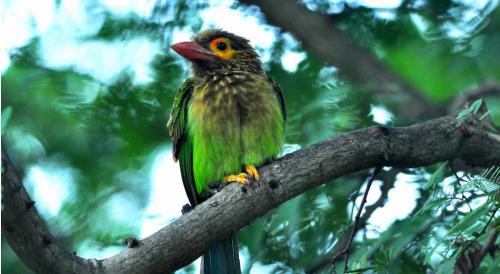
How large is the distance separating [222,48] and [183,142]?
28.2 inches

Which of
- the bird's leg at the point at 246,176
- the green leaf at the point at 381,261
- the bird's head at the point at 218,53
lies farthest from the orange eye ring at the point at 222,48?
the green leaf at the point at 381,261

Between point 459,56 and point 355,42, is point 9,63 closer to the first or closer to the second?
point 355,42

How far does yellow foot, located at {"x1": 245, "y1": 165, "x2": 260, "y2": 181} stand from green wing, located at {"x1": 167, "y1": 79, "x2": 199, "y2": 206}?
0.50 meters

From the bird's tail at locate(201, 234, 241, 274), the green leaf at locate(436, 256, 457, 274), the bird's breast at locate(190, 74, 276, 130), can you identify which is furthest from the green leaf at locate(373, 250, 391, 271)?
the bird's breast at locate(190, 74, 276, 130)

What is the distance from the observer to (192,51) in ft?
15.1

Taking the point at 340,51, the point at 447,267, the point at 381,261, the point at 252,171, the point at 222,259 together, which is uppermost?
the point at 340,51

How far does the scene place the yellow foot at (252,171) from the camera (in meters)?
3.55

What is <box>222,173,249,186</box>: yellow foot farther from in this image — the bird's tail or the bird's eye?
the bird's eye

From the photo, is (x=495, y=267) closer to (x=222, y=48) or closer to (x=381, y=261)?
(x=381, y=261)

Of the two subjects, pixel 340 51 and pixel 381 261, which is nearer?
pixel 381 261

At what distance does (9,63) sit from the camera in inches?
207

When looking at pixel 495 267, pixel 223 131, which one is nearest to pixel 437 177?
pixel 495 267

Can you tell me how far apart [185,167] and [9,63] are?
1644 mm

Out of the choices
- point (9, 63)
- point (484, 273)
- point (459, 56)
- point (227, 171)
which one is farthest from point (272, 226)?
point (9, 63)
